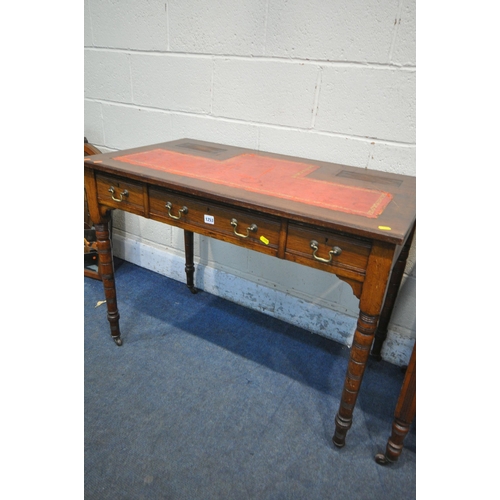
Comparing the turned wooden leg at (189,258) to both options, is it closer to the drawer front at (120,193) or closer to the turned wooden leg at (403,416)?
the drawer front at (120,193)

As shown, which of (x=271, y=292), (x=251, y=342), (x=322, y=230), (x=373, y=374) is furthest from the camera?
(x=271, y=292)

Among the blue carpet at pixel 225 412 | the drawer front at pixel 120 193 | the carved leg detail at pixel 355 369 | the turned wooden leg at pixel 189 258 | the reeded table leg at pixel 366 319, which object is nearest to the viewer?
the reeded table leg at pixel 366 319

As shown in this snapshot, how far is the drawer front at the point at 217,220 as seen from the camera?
1172 millimetres

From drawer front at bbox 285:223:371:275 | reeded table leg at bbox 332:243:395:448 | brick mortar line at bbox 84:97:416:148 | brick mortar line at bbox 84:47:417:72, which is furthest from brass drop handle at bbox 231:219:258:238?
brick mortar line at bbox 84:47:417:72

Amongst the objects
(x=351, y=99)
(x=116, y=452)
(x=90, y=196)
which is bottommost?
(x=116, y=452)

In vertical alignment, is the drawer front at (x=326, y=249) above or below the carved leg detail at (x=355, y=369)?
above

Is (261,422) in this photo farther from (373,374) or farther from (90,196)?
(90,196)

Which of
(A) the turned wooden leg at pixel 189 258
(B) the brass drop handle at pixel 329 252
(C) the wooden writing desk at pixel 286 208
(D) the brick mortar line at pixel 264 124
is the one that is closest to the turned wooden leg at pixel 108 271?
(C) the wooden writing desk at pixel 286 208

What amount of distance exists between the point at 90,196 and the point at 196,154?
0.48m

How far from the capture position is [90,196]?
1.52m

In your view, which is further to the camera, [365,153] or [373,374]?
[373,374]

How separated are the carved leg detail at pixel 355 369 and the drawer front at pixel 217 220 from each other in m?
0.36

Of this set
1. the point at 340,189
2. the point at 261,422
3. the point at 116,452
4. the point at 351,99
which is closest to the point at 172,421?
the point at 116,452

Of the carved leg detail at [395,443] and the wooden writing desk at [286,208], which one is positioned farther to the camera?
the carved leg detail at [395,443]
